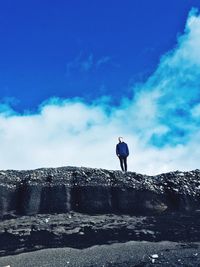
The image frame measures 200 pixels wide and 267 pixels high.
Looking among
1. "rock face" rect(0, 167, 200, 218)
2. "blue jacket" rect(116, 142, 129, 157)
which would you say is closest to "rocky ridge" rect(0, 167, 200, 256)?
"rock face" rect(0, 167, 200, 218)

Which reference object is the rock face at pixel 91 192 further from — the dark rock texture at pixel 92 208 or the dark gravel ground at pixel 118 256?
the dark gravel ground at pixel 118 256

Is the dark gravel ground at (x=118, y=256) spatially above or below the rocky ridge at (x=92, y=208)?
below

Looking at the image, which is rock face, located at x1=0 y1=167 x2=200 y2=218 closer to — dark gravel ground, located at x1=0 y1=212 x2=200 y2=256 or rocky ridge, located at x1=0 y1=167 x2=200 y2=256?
rocky ridge, located at x1=0 y1=167 x2=200 y2=256

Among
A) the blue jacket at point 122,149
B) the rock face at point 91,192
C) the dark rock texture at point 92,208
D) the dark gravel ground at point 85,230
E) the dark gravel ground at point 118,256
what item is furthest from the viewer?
the blue jacket at point 122,149

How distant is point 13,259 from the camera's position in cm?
1102

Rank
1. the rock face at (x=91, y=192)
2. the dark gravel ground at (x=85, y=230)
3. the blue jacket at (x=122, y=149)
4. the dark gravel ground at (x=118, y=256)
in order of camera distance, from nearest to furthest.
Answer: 1. the dark gravel ground at (x=118, y=256)
2. the dark gravel ground at (x=85, y=230)
3. the rock face at (x=91, y=192)
4. the blue jacket at (x=122, y=149)

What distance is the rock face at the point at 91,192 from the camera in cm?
1395

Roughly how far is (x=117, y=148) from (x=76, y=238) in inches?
175

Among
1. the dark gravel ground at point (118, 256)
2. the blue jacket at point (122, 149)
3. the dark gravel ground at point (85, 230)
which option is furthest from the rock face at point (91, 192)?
the dark gravel ground at point (118, 256)

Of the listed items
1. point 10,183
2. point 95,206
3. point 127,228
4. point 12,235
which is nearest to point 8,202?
point 10,183

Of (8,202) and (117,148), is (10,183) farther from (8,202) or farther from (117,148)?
(117,148)

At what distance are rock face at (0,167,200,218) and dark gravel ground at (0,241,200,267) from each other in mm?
2409

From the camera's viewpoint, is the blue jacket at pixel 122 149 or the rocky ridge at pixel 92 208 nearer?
the rocky ridge at pixel 92 208

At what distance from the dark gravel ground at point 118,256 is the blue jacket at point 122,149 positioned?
4344 millimetres
